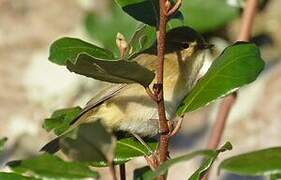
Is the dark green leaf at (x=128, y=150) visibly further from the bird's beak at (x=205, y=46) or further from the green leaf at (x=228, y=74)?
the bird's beak at (x=205, y=46)

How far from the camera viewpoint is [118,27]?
3.83 meters

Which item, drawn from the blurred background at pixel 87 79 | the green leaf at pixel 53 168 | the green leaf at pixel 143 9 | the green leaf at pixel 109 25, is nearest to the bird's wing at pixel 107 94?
the green leaf at pixel 143 9

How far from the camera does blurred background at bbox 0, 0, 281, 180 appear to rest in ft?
10.8

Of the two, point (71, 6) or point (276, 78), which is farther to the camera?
point (71, 6)

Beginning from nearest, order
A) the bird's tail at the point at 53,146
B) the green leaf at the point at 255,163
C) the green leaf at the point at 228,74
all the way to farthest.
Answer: the green leaf at the point at 255,163, the green leaf at the point at 228,74, the bird's tail at the point at 53,146

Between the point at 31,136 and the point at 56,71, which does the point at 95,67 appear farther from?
the point at 56,71

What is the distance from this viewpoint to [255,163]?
958 mm

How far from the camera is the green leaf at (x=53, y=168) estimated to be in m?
1.05

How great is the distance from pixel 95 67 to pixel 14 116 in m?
3.00

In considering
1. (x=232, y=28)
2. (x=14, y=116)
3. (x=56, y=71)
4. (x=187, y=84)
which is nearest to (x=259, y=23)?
(x=232, y=28)

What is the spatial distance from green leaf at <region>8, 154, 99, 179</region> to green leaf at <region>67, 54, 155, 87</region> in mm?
137

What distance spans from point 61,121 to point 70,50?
0.44ft

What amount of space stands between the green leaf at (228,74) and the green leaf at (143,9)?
15cm

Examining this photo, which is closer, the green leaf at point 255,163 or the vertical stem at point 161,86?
the green leaf at point 255,163
